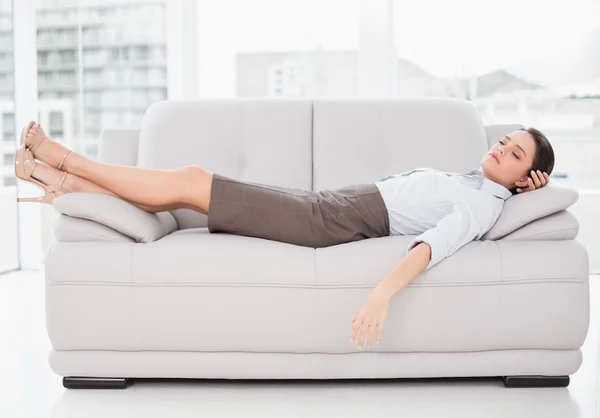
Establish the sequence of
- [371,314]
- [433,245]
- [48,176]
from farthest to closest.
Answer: [48,176] < [433,245] < [371,314]

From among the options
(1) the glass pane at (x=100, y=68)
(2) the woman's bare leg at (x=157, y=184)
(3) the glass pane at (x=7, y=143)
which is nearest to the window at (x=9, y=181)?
(3) the glass pane at (x=7, y=143)

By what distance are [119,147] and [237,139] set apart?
49 centimetres

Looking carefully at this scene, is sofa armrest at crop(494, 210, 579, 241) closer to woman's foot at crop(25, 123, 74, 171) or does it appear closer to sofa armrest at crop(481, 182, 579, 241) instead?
sofa armrest at crop(481, 182, 579, 241)

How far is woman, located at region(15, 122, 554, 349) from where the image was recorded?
2436mm

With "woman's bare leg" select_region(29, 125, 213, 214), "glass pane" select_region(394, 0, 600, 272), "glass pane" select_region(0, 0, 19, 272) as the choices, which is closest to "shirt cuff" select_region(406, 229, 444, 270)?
"woman's bare leg" select_region(29, 125, 213, 214)

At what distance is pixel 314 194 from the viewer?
2.60 metres

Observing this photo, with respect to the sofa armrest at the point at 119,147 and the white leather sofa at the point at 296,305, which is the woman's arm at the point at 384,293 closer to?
the white leather sofa at the point at 296,305

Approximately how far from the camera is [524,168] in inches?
99.0

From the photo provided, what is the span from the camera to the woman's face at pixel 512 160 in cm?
251

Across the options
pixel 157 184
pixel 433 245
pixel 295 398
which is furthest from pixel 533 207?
pixel 157 184

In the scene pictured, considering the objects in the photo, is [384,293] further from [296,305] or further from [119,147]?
[119,147]

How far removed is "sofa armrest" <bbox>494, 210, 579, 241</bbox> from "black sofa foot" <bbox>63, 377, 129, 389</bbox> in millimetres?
1283

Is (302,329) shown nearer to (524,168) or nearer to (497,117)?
(524,168)

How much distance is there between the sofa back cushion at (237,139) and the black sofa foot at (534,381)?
1.10m
